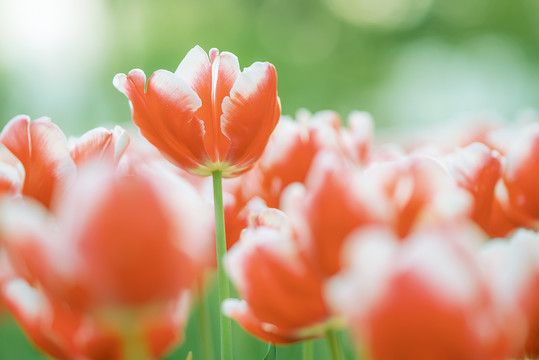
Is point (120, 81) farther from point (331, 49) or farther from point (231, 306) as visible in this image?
point (331, 49)

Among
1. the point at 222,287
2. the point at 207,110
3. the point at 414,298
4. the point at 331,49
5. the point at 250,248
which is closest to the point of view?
the point at 414,298

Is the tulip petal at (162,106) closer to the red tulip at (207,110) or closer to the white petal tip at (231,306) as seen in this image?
the red tulip at (207,110)

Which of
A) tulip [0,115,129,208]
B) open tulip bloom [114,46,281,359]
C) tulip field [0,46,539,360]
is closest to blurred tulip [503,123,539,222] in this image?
tulip field [0,46,539,360]

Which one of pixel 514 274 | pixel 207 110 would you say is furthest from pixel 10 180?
pixel 514 274

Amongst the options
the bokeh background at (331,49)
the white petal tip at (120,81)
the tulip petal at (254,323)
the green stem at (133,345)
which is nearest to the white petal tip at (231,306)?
the tulip petal at (254,323)

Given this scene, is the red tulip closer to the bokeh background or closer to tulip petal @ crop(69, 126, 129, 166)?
tulip petal @ crop(69, 126, 129, 166)

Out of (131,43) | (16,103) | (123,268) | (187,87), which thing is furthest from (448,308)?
(131,43)
